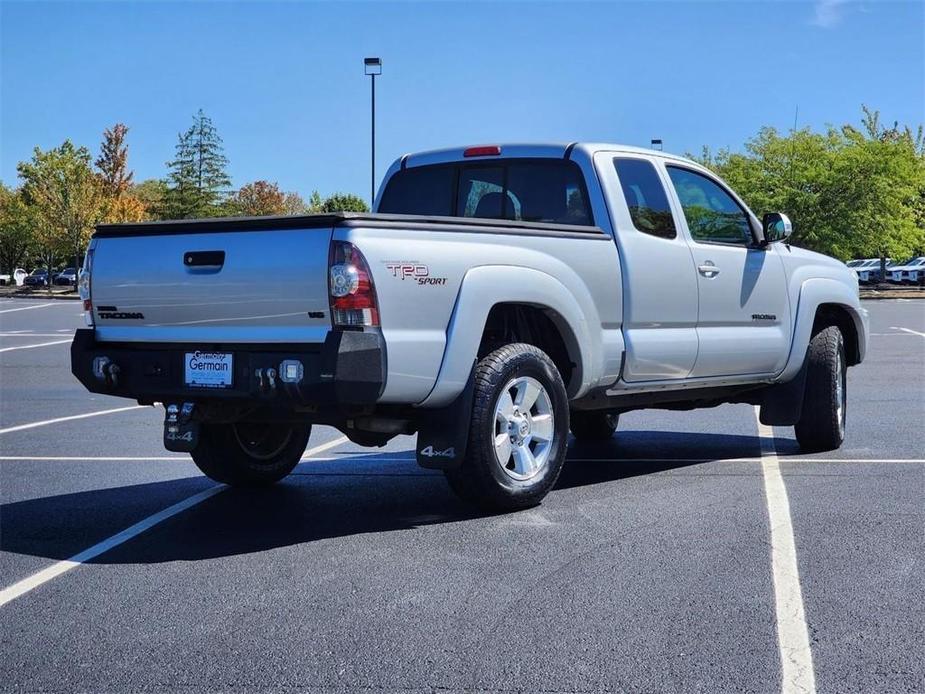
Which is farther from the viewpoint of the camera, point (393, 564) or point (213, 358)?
point (213, 358)

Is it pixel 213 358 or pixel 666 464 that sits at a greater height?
pixel 213 358

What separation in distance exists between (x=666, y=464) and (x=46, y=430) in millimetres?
5411

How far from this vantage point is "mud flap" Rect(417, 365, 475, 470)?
6473mm

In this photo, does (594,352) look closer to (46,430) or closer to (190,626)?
(190,626)

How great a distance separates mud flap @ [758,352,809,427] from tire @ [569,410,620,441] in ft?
4.00

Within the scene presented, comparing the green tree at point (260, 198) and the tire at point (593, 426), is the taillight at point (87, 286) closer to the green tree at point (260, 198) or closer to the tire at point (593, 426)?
the tire at point (593, 426)

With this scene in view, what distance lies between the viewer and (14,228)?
88750mm

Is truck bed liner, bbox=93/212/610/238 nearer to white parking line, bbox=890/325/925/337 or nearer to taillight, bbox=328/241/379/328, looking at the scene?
taillight, bbox=328/241/379/328

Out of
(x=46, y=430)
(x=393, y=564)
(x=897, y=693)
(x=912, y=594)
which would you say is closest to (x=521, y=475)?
(x=393, y=564)

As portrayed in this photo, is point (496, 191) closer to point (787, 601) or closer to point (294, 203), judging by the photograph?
point (787, 601)

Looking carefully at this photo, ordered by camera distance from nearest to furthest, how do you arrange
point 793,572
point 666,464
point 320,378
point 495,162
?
point 793,572, point 320,378, point 495,162, point 666,464

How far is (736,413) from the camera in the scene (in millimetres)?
12422

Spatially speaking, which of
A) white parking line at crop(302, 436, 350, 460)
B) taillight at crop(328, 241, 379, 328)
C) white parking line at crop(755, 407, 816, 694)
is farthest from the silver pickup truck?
white parking line at crop(302, 436, 350, 460)

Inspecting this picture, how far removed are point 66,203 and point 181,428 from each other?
65184 millimetres
